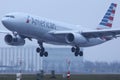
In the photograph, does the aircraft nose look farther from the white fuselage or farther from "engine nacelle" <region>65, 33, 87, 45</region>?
"engine nacelle" <region>65, 33, 87, 45</region>

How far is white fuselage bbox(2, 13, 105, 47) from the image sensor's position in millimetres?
71750

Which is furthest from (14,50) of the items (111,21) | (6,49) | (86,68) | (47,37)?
(47,37)

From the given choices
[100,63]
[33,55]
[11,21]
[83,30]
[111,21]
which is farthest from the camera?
[33,55]

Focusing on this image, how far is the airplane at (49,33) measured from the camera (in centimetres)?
7206

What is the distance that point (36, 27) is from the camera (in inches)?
2889

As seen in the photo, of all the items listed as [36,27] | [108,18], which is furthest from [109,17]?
[36,27]

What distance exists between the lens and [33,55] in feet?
529

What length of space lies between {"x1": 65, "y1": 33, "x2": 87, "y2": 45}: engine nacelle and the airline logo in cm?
976

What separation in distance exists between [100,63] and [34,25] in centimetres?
4490

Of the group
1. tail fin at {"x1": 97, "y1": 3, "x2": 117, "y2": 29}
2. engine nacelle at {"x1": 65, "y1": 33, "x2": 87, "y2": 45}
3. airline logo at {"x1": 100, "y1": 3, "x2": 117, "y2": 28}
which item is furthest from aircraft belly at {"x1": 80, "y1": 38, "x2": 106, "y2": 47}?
airline logo at {"x1": 100, "y1": 3, "x2": 117, "y2": 28}

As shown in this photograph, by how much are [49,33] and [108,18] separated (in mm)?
15717

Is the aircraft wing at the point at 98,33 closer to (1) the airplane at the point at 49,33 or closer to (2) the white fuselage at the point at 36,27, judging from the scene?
(1) the airplane at the point at 49,33

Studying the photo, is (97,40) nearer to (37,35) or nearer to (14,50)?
(37,35)

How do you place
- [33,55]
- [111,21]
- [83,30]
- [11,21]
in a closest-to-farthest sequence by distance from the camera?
[11,21], [83,30], [111,21], [33,55]
